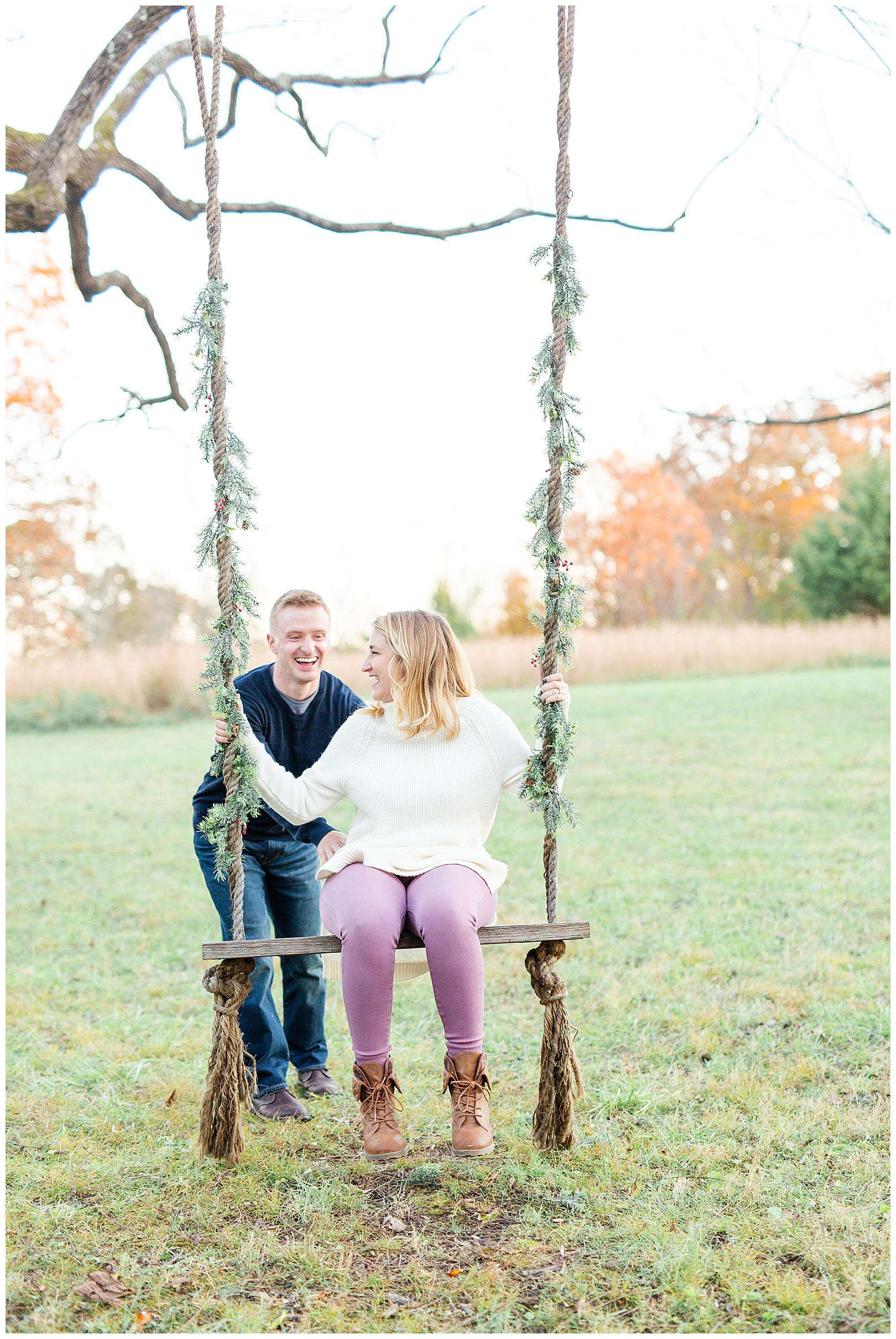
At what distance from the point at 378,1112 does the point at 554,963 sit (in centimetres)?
55

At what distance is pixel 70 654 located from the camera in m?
15.8

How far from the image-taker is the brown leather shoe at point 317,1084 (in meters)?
3.29

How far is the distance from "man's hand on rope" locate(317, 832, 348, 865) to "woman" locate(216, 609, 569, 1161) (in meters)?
0.12

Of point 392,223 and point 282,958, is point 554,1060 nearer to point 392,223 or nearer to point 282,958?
point 282,958

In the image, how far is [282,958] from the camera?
3.10 meters

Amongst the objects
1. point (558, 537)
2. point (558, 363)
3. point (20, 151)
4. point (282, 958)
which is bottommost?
point (282, 958)

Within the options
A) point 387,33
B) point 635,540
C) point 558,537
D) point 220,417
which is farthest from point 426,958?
point 635,540

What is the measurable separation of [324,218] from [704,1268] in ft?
14.0

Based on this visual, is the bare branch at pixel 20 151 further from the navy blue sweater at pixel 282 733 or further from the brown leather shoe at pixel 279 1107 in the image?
the brown leather shoe at pixel 279 1107

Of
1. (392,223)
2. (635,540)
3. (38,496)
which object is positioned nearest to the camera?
(392,223)

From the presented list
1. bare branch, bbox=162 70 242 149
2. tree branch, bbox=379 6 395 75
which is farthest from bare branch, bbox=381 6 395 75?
bare branch, bbox=162 70 242 149

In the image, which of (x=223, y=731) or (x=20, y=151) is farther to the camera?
(x=20, y=151)

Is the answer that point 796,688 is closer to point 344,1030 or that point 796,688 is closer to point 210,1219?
point 344,1030

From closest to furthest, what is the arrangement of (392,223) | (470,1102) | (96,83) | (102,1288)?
(102,1288) → (470,1102) → (96,83) → (392,223)
